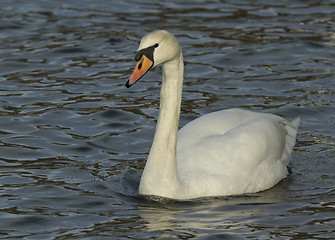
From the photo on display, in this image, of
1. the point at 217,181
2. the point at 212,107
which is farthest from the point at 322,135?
the point at 217,181

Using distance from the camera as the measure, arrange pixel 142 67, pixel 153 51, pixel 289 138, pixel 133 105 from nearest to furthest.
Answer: pixel 142 67 < pixel 153 51 < pixel 289 138 < pixel 133 105

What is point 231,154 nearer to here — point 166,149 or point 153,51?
point 166,149

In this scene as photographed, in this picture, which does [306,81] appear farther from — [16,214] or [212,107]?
[16,214]

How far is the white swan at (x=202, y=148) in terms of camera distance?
8023 millimetres

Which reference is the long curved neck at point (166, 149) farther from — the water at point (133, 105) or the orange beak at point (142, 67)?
the orange beak at point (142, 67)

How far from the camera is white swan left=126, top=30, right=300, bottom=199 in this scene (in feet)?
26.3

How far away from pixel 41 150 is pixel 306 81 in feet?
15.8

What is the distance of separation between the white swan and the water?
165 millimetres

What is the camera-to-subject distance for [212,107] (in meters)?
11.8

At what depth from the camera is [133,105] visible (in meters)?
12.0

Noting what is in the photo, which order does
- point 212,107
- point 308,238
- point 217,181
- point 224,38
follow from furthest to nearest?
point 224,38 → point 212,107 → point 217,181 → point 308,238

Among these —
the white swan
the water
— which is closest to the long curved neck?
the white swan

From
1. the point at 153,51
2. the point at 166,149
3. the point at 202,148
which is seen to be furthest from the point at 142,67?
the point at 202,148

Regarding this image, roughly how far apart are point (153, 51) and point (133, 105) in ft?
14.0
